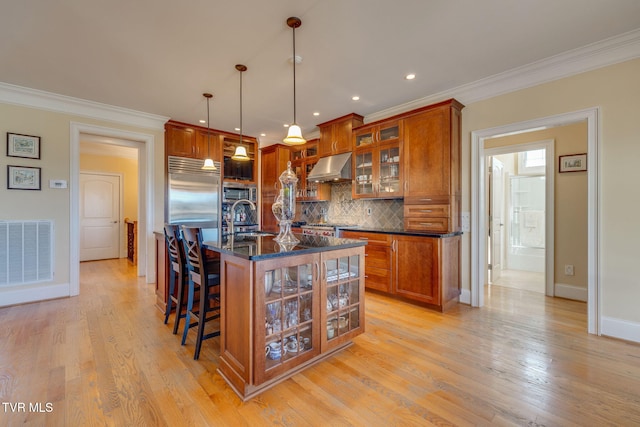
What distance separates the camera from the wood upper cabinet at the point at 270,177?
5512mm

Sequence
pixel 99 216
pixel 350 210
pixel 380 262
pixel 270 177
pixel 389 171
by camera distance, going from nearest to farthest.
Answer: pixel 380 262 < pixel 389 171 < pixel 350 210 < pixel 270 177 < pixel 99 216

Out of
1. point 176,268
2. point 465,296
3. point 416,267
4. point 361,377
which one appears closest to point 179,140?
point 176,268

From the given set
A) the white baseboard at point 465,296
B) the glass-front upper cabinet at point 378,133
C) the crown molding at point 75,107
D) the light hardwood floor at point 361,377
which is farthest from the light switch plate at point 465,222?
the crown molding at point 75,107

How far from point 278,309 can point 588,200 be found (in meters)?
3.00

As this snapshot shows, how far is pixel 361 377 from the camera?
1903mm

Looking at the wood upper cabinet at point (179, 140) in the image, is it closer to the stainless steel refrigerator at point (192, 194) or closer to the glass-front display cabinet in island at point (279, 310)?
the stainless steel refrigerator at point (192, 194)

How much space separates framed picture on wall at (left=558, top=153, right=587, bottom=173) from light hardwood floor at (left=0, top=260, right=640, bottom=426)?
1.81 meters

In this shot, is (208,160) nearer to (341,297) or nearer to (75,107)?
(75,107)

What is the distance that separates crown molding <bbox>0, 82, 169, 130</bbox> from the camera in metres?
3.36

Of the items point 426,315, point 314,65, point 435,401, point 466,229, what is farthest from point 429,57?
point 435,401

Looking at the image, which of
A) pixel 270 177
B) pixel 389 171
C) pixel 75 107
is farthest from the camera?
pixel 270 177

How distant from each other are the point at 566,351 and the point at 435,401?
142 centimetres

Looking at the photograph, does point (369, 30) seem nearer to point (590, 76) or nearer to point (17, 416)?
point (590, 76)

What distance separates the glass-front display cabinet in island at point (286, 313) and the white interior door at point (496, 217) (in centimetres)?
374
